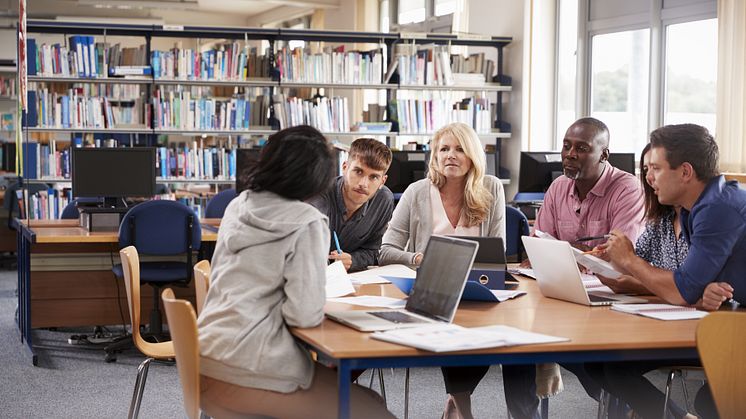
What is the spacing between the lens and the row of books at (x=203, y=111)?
7574mm

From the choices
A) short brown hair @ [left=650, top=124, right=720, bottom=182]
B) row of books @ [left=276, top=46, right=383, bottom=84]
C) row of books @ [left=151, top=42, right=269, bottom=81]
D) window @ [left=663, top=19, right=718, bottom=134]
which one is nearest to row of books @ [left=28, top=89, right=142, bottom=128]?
row of books @ [left=151, top=42, right=269, bottom=81]

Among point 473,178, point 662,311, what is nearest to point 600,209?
point 473,178

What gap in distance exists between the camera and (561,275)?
272 cm

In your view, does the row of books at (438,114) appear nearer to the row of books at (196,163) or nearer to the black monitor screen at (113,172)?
the row of books at (196,163)

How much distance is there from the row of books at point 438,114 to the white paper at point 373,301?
5.37m

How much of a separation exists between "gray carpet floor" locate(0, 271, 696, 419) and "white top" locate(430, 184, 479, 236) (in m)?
0.83

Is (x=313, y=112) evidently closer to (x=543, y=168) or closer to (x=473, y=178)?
(x=543, y=168)

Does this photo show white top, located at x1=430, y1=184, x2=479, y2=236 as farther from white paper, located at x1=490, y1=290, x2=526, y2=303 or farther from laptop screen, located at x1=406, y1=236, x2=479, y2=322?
laptop screen, located at x1=406, y1=236, x2=479, y2=322

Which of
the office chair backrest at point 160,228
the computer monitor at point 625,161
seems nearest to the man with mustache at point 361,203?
the office chair backrest at point 160,228

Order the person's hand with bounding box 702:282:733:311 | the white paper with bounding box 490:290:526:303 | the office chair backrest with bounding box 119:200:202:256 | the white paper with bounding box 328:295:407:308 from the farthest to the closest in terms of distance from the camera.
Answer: the office chair backrest with bounding box 119:200:202:256
the white paper with bounding box 490:290:526:303
the white paper with bounding box 328:295:407:308
the person's hand with bounding box 702:282:733:311

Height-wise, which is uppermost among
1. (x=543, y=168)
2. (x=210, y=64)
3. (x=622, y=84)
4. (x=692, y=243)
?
(x=210, y=64)

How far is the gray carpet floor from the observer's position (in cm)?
404

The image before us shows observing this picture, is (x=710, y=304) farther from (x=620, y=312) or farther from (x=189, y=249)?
(x=189, y=249)

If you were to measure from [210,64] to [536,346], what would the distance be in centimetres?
602
